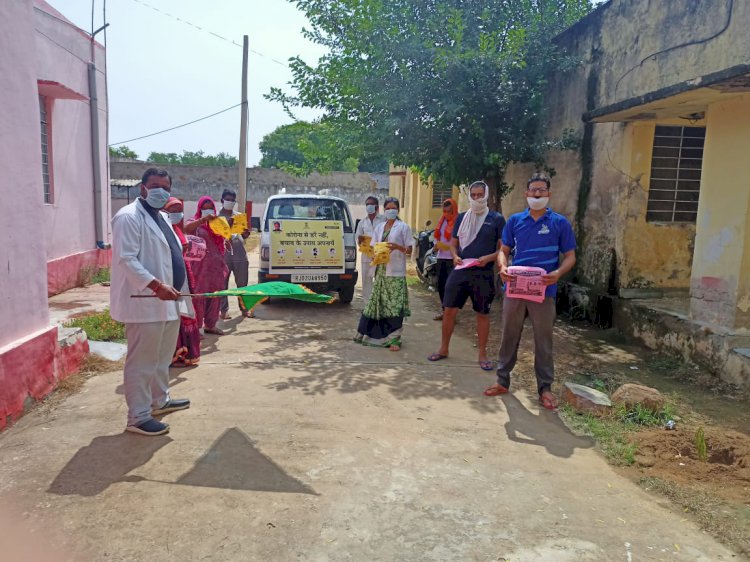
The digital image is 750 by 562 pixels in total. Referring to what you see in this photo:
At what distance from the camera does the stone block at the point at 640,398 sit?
4367mm

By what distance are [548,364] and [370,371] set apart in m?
1.67

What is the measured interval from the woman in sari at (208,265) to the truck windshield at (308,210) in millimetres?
2412

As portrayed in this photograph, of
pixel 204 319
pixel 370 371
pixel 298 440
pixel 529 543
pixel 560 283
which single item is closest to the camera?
pixel 529 543

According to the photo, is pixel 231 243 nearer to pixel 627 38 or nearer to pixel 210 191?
pixel 627 38

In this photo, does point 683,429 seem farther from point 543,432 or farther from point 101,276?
point 101,276

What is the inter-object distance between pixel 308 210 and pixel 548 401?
221 inches

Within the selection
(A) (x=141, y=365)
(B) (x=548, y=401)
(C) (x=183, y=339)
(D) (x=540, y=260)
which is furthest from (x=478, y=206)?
(A) (x=141, y=365)

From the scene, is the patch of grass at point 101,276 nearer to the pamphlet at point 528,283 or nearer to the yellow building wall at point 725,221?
the pamphlet at point 528,283

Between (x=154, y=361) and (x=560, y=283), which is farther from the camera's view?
(x=560, y=283)

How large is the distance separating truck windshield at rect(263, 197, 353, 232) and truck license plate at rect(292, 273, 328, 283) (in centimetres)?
95

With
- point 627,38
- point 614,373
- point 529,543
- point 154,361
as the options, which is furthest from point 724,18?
Answer: point 154,361

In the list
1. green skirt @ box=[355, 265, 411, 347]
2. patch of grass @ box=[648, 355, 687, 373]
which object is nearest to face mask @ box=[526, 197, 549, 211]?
green skirt @ box=[355, 265, 411, 347]

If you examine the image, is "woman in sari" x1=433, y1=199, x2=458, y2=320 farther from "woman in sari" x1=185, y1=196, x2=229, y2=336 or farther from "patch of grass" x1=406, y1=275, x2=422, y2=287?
"patch of grass" x1=406, y1=275, x2=422, y2=287

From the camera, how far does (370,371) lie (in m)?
5.38
